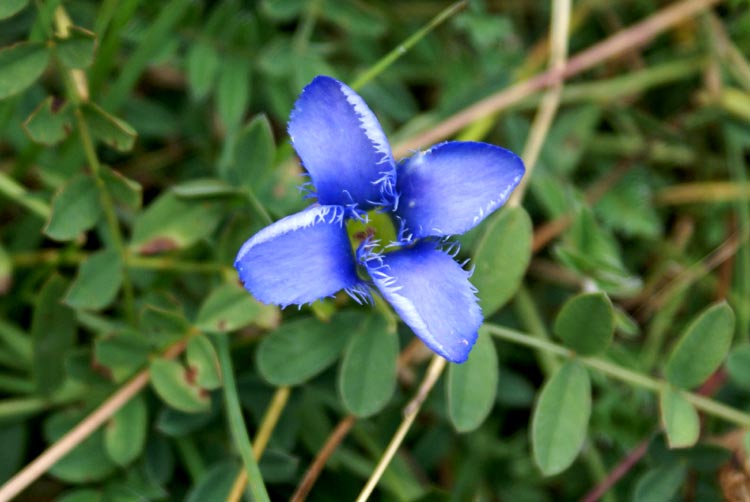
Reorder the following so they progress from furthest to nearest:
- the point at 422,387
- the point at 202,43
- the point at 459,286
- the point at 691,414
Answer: the point at 202,43 < the point at 422,387 < the point at 691,414 < the point at 459,286

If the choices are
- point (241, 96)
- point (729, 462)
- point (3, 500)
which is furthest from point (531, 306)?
point (3, 500)

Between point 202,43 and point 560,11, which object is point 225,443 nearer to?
point 202,43

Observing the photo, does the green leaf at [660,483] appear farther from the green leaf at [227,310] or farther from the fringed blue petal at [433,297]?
the green leaf at [227,310]

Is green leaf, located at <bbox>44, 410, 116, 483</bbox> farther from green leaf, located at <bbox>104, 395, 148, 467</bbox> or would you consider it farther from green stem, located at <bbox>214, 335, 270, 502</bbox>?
green stem, located at <bbox>214, 335, 270, 502</bbox>

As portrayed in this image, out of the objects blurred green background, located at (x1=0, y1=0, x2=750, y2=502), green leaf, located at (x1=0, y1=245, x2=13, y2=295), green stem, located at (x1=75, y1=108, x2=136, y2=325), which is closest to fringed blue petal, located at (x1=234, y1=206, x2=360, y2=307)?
blurred green background, located at (x1=0, y1=0, x2=750, y2=502)

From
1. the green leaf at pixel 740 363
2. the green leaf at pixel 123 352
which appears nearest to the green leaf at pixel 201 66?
the green leaf at pixel 123 352
